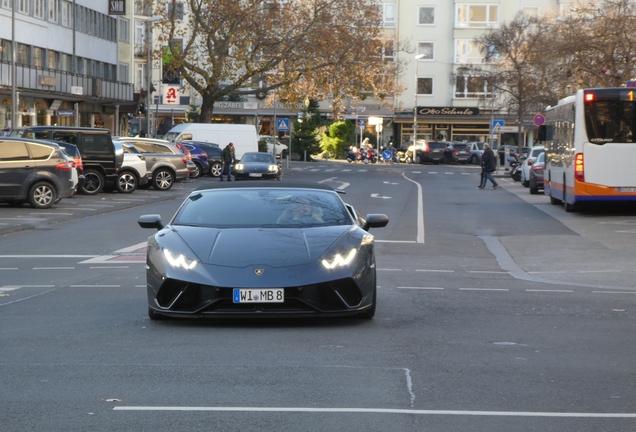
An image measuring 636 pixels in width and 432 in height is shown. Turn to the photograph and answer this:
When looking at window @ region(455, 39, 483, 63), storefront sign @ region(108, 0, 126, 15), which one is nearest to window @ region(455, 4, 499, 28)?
window @ region(455, 39, 483, 63)

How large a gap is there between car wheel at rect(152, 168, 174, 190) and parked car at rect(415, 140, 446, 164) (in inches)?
1731

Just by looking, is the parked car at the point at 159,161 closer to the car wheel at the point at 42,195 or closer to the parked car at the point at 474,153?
the car wheel at the point at 42,195

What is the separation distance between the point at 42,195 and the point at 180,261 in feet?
67.0

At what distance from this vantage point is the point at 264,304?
369 inches

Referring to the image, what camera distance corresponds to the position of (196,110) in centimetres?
8906

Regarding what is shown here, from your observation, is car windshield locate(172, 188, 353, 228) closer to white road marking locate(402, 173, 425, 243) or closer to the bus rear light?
white road marking locate(402, 173, 425, 243)

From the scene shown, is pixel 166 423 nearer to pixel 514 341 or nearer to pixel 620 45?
pixel 514 341

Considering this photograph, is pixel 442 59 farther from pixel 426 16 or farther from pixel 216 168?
pixel 216 168

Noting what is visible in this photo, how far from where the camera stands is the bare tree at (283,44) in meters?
57.4

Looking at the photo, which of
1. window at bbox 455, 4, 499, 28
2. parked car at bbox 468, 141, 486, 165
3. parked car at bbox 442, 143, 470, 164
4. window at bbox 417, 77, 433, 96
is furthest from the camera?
window at bbox 417, 77, 433, 96

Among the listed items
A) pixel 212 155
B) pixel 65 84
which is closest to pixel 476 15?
pixel 65 84

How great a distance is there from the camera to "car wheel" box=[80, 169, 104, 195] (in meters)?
36.5

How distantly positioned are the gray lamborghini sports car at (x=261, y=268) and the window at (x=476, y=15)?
282 ft

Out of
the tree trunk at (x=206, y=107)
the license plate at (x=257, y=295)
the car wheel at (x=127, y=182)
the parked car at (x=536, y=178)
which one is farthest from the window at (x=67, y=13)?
the license plate at (x=257, y=295)
